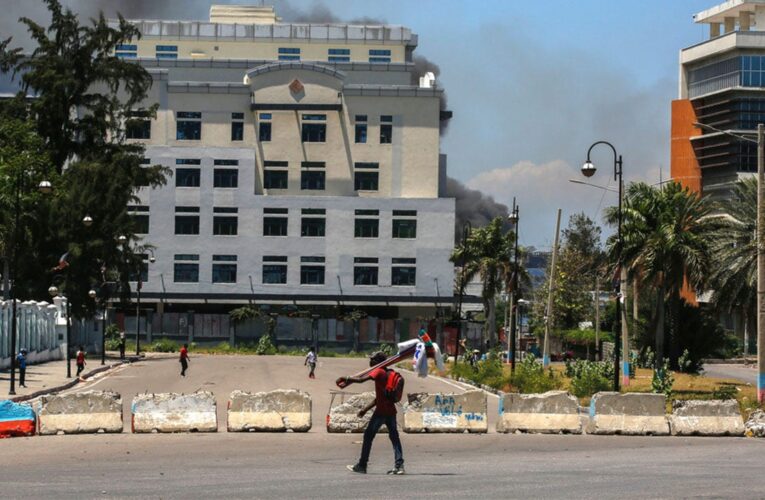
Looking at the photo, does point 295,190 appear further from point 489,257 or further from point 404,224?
point 489,257

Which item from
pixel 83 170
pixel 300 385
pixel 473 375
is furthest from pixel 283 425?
pixel 83 170

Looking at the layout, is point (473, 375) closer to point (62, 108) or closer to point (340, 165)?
point (62, 108)

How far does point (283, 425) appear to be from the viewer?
1032 inches

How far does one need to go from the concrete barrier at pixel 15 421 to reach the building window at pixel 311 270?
2907 inches

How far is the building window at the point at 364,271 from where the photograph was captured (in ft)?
324

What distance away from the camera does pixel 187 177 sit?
98.8 m

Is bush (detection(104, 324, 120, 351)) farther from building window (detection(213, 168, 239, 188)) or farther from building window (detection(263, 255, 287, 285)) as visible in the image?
building window (detection(213, 168, 239, 188))

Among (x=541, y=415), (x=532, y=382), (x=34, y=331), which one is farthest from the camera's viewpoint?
(x=34, y=331)

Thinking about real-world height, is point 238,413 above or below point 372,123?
below

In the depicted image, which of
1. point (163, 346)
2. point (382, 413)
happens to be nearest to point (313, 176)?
point (163, 346)

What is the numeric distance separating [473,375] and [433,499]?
39379 millimetres

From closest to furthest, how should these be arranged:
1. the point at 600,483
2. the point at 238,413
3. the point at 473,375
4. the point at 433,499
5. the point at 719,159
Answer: the point at 433,499 < the point at 600,483 < the point at 238,413 < the point at 473,375 < the point at 719,159

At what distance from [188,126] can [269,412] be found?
78.8 m

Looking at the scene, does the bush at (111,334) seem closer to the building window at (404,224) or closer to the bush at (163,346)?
the bush at (163,346)
